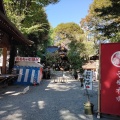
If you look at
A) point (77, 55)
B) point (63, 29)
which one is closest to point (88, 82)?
point (77, 55)

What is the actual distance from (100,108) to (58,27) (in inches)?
2019

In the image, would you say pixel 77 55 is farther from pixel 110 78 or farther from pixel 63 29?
pixel 63 29

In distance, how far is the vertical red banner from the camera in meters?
6.32

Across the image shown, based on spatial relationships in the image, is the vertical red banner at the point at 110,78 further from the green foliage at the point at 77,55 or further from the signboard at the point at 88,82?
the green foliage at the point at 77,55

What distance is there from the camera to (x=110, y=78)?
6.43 m

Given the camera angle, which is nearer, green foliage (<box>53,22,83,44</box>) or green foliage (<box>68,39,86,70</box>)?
green foliage (<box>68,39,86,70</box>)

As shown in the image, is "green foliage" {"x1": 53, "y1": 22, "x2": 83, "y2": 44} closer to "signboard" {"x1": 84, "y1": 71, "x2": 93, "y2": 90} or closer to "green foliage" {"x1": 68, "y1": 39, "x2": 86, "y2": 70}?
"green foliage" {"x1": 68, "y1": 39, "x2": 86, "y2": 70}

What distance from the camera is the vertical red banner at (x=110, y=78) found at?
632 cm

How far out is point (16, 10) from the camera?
2070 centimetres

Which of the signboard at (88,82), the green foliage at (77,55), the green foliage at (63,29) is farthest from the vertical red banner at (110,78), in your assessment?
the green foliage at (63,29)

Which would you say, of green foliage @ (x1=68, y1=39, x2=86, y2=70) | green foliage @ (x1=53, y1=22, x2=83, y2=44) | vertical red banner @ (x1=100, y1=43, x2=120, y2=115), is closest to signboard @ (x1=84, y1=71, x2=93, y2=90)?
vertical red banner @ (x1=100, y1=43, x2=120, y2=115)

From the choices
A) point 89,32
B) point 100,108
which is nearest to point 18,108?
point 100,108

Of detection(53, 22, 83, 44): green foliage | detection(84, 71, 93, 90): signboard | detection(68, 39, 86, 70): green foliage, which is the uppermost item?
detection(53, 22, 83, 44): green foliage

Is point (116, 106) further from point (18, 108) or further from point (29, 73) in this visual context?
point (29, 73)
